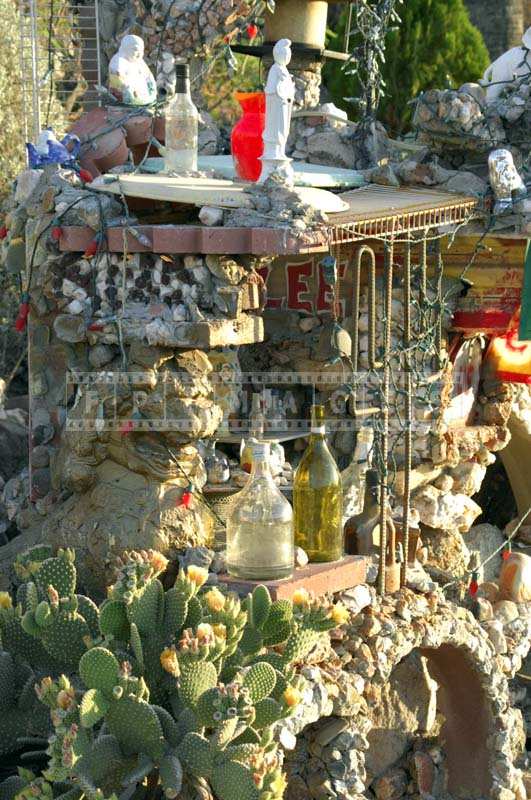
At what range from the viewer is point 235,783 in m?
4.91

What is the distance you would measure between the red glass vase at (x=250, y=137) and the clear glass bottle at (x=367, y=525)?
59.3 inches

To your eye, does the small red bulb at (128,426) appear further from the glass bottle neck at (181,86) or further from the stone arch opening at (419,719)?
the glass bottle neck at (181,86)

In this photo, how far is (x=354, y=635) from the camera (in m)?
6.30

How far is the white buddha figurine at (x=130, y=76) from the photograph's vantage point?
292 inches

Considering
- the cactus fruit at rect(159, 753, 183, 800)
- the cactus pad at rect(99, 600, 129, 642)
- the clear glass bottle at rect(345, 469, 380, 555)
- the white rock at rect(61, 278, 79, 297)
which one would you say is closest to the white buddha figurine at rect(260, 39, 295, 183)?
the white rock at rect(61, 278, 79, 297)

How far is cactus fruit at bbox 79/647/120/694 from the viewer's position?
490 cm

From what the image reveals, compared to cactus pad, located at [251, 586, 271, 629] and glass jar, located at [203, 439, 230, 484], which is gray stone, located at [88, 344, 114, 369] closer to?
glass jar, located at [203, 439, 230, 484]

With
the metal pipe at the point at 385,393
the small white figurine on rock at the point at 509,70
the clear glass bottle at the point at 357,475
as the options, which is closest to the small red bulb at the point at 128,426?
the metal pipe at the point at 385,393

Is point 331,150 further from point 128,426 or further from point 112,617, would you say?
point 112,617

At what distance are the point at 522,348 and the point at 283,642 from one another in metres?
3.79

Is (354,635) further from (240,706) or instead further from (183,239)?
(183,239)

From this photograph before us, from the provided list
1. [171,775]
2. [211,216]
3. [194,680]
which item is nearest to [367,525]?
[211,216]

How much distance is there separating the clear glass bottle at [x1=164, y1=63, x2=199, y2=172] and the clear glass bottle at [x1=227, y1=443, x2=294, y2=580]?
1689 millimetres

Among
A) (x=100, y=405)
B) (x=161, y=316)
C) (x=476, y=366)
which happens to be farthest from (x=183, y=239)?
(x=476, y=366)
